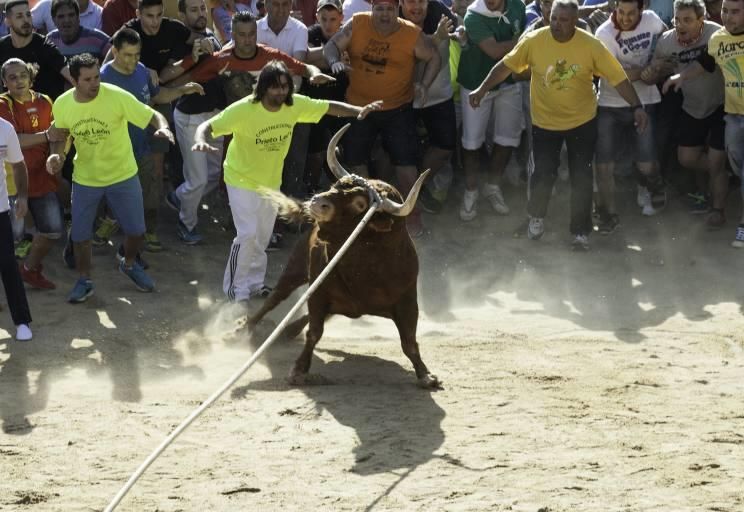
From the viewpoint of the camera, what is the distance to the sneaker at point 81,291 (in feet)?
35.1

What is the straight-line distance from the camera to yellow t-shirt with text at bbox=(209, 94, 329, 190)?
33.2ft

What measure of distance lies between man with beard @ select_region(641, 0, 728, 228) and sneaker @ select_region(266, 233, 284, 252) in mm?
3414

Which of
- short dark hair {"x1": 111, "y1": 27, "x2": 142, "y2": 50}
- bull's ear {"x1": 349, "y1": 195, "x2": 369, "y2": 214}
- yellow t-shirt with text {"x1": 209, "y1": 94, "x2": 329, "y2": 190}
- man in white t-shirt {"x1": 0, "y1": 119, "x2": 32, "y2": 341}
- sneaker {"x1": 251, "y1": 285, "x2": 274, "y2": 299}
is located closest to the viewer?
bull's ear {"x1": 349, "y1": 195, "x2": 369, "y2": 214}

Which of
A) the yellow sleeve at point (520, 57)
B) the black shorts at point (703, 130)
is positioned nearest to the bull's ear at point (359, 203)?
the yellow sleeve at point (520, 57)

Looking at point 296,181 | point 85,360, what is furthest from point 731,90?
point 85,360

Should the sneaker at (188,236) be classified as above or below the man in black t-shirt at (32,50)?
below

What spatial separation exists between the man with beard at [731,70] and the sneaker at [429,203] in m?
2.30

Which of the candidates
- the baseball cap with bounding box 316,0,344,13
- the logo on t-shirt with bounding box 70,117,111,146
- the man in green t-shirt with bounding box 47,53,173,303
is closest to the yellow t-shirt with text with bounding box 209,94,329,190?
the man in green t-shirt with bounding box 47,53,173,303

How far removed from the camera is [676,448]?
298 inches

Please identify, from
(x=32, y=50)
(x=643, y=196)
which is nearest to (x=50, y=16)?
(x=32, y=50)

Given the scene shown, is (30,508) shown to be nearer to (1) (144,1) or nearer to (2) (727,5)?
(1) (144,1)

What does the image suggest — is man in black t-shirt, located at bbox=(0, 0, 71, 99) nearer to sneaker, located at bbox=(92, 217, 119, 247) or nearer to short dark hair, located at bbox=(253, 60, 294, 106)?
sneaker, located at bbox=(92, 217, 119, 247)

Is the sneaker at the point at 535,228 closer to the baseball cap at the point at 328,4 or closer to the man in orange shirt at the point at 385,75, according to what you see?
the man in orange shirt at the point at 385,75

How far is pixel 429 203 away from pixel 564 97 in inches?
72.7
